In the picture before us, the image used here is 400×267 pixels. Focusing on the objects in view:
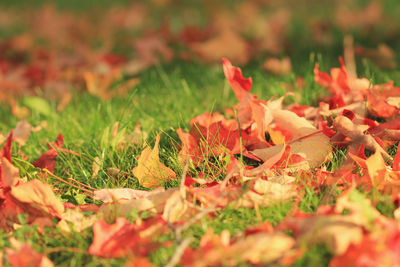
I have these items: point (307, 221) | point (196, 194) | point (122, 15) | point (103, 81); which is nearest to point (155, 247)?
point (196, 194)

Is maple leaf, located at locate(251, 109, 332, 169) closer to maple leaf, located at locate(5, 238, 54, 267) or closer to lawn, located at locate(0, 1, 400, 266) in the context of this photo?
lawn, located at locate(0, 1, 400, 266)

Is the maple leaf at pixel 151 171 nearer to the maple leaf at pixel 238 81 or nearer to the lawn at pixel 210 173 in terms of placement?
the lawn at pixel 210 173

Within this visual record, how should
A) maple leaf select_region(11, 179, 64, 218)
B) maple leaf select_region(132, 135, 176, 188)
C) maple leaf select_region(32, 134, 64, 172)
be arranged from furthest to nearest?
maple leaf select_region(32, 134, 64, 172) → maple leaf select_region(132, 135, 176, 188) → maple leaf select_region(11, 179, 64, 218)

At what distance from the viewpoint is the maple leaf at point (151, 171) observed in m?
1.36

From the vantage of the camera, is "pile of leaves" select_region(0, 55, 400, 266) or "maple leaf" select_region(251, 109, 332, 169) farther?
"maple leaf" select_region(251, 109, 332, 169)

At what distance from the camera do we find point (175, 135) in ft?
5.36

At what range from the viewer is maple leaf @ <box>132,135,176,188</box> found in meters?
1.36

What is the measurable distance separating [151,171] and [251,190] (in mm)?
342

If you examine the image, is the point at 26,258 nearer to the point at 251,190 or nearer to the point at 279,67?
the point at 251,190

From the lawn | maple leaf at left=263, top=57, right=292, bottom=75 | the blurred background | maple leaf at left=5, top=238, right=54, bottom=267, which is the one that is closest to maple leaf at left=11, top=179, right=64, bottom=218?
the lawn

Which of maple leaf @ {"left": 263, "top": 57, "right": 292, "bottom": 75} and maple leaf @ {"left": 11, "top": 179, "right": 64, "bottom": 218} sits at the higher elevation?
maple leaf @ {"left": 11, "top": 179, "right": 64, "bottom": 218}

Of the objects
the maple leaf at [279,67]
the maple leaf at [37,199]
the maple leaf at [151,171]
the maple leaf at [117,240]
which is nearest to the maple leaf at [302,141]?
the maple leaf at [151,171]

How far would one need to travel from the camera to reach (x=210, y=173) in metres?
1.43

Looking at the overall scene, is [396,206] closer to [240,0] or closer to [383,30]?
[383,30]
